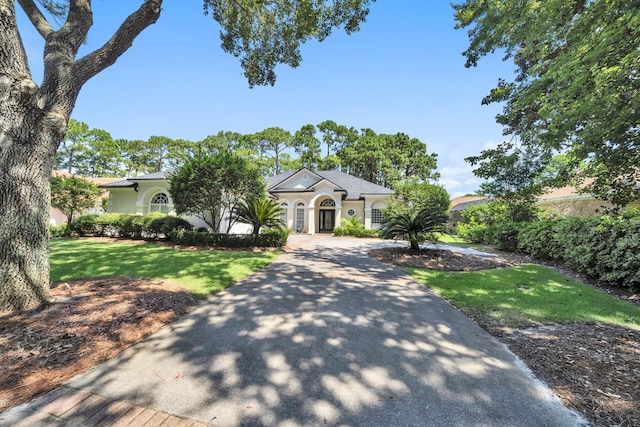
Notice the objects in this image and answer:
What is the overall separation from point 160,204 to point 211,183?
30.4 ft

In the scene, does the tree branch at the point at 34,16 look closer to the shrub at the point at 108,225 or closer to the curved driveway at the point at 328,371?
the curved driveway at the point at 328,371

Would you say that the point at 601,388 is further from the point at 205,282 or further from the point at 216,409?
the point at 205,282

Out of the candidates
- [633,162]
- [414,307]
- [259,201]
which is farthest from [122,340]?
[633,162]

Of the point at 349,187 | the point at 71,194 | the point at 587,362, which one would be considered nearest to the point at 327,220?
the point at 349,187

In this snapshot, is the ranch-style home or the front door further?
the front door

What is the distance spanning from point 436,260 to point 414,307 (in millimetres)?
4536

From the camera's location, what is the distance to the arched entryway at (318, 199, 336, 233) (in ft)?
75.8

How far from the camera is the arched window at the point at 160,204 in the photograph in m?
17.5

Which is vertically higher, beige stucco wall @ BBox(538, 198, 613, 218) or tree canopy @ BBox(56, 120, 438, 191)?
tree canopy @ BBox(56, 120, 438, 191)

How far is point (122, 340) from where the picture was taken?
2961mm

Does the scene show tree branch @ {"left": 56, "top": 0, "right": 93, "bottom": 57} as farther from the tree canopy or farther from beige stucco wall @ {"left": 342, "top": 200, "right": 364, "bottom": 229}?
the tree canopy

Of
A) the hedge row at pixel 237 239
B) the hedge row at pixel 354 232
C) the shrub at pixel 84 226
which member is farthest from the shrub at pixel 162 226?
the hedge row at pixel 354 232

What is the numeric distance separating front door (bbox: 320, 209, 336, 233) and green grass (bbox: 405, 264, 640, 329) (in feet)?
54.0

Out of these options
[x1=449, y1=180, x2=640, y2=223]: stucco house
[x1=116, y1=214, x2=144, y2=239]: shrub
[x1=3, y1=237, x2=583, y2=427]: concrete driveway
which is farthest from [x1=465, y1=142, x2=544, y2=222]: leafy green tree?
[x1=116, y1=214, x2=144, y2=239]: shrub
